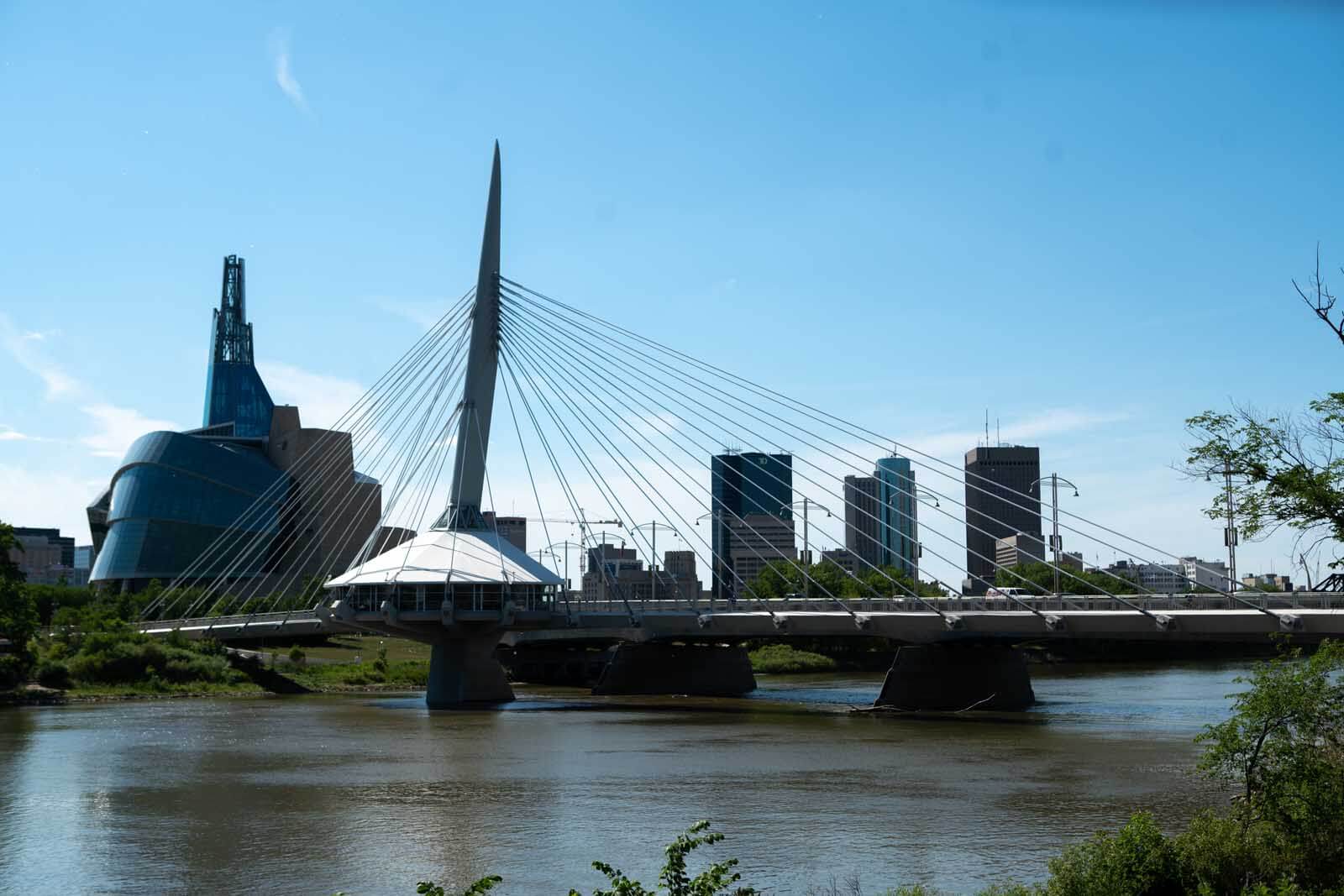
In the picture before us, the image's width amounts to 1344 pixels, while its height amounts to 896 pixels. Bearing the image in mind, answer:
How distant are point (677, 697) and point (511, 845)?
5434cm

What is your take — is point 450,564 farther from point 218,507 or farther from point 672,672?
point 218,507

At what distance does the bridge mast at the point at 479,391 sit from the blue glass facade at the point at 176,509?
266ft

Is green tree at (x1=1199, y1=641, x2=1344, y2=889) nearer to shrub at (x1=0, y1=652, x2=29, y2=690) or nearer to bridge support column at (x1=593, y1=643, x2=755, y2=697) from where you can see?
bridge support column at (x1=593, y1=643, x2=755, y2=697)

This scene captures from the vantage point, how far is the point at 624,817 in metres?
30.6

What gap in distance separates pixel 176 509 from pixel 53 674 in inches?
3197

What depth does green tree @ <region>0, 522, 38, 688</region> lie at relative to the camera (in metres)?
70.4

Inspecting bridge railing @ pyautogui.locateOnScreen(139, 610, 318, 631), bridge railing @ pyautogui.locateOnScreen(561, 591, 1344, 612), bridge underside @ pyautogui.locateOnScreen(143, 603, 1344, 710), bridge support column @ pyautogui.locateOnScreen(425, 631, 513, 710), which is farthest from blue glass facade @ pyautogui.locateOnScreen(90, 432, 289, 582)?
bridge railing @ pyautogui.locateOnScreen(561, 591, 1344, 612)

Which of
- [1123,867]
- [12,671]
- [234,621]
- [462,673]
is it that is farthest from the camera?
[234,621]

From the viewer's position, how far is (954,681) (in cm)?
6769

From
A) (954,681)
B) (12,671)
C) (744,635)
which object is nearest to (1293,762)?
(954,681)

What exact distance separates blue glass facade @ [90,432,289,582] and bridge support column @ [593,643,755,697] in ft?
257

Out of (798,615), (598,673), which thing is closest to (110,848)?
(798,615)

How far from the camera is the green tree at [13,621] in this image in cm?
7044

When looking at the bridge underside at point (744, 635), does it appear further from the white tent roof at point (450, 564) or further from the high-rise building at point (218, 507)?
the high-rise building at point (218, 507)
